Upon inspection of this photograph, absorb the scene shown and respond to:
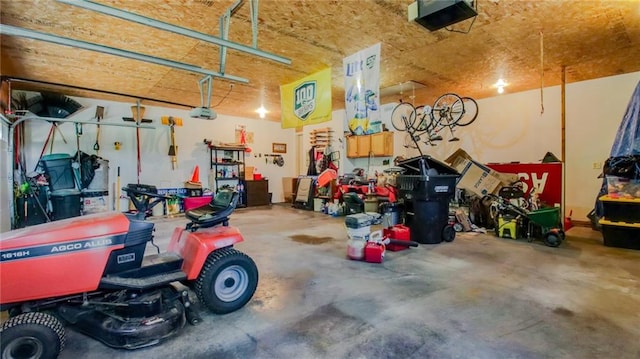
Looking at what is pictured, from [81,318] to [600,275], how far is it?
4768mm

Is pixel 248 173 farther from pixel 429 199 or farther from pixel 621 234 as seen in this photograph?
pixel 621 234

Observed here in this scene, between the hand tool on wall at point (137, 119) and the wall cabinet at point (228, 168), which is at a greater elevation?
the hand tool on wall at point (137, 119)

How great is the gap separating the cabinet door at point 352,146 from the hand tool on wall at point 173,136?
4816 mm

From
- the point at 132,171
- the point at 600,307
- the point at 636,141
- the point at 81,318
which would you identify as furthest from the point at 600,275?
the point at 132,171

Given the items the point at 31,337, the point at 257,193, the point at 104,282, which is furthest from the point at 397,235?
the point at 257,193

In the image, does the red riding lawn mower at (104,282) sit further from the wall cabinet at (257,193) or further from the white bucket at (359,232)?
the wall cabinet at (257,193)

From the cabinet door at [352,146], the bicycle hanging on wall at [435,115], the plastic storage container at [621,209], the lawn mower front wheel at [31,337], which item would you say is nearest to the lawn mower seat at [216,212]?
the lawn mower front wheel at [31,337]

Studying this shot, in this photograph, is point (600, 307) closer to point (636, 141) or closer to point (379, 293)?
point (379, 293)

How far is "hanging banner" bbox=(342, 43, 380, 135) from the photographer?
3.74m

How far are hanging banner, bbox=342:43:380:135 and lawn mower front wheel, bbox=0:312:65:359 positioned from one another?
3356 millimetres

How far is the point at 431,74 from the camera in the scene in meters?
5.58

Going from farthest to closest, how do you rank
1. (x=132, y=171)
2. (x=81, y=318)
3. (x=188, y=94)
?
(x=132, y=171), (x=188, y=94), (x=81, y=318)

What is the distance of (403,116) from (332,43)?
3.36 meters

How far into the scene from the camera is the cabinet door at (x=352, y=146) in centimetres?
862
